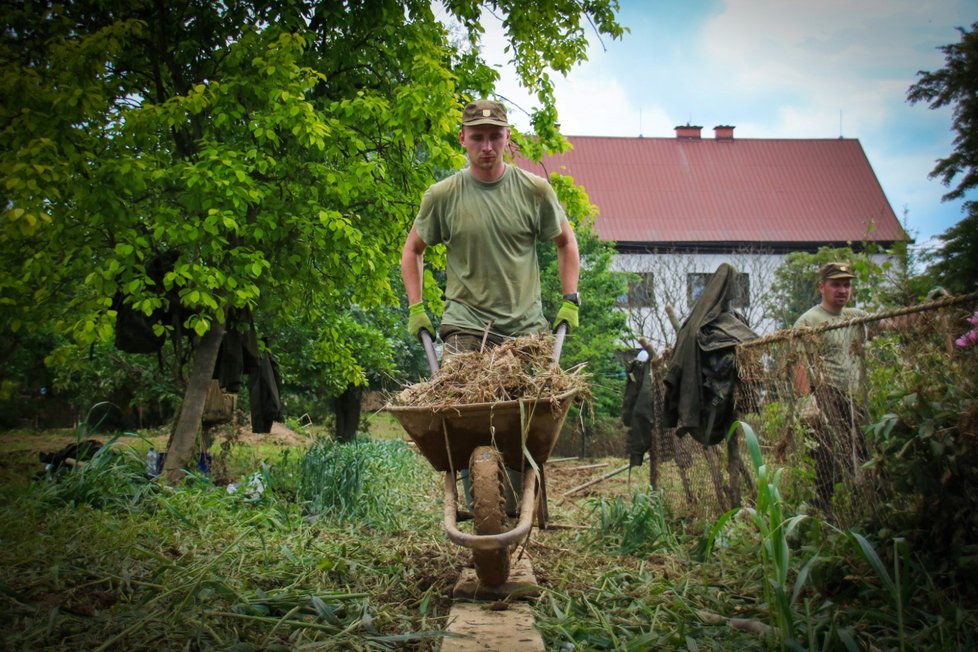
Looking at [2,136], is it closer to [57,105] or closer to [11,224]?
[57,105]

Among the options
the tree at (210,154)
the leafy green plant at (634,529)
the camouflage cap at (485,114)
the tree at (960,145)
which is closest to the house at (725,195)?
the tree at (960,145)

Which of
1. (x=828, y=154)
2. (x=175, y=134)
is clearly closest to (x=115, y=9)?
(x=175, y=134)

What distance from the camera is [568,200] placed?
8672mm

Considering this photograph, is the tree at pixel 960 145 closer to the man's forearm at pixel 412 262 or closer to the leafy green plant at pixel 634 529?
the leafy green plant at pixel 634 529

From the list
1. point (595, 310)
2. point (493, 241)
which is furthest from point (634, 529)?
point (595, 310)

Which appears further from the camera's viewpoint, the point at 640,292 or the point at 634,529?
the point at 640,292

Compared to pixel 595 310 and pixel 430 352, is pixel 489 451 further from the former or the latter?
pixel 595 310

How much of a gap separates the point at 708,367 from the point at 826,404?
1.33 m

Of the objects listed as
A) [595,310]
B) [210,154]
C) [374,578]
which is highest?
[210,154]

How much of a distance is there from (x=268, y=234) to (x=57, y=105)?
1809mm

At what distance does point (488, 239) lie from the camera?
153 inches

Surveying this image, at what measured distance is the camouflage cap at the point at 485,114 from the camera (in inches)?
146

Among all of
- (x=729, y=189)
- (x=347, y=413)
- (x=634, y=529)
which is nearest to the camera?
(x=634, y=529)

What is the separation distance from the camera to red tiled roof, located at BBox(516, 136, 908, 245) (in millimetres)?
25000
